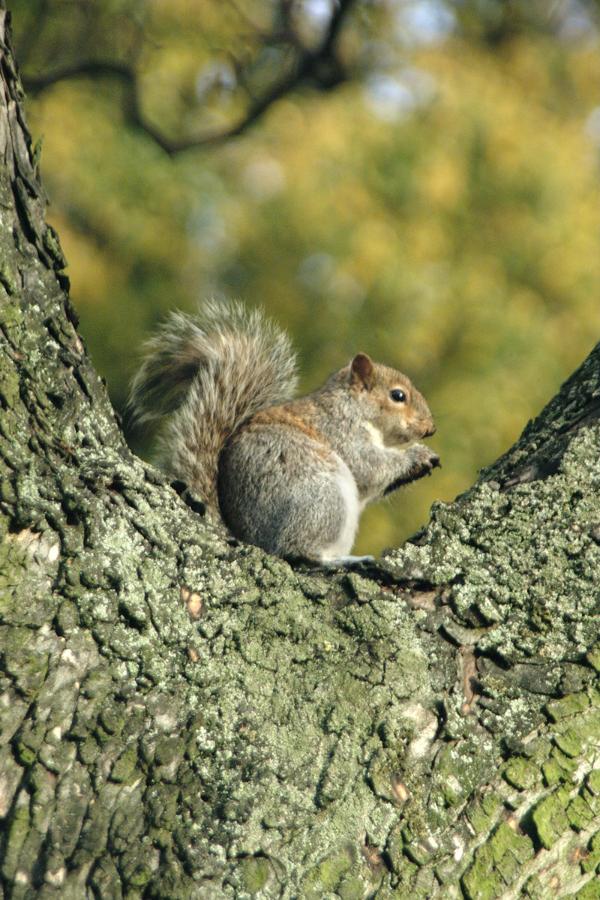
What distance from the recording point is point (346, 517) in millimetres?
2490

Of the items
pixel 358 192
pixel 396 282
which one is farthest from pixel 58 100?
pixel 396 282

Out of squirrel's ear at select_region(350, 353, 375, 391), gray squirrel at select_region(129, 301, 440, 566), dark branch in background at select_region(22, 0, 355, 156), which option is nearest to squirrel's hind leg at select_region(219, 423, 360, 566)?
gray squirrel at select_region(129, 301, 440, 566)

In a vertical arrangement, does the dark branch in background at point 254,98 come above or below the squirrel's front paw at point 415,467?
above

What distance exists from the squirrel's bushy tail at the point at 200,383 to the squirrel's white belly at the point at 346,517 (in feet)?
0.92

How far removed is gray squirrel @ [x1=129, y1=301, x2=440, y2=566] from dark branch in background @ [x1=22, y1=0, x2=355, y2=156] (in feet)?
10.2

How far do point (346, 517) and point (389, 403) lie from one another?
560mm

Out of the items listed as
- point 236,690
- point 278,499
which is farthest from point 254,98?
point 236,690

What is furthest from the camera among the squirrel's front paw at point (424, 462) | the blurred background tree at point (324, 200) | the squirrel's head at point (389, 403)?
the blurred background tree at point (324, 200)

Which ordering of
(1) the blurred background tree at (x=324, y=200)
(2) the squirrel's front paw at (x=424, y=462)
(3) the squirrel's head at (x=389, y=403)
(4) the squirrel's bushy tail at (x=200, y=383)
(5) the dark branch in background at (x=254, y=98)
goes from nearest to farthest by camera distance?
(4) the squirrel's bushy tail at (x=200, y=383) < (2) the squirrel's front paw at (x=424, y=462) < (3) the squirrel's head at (x=389, y=403) < (1) the blurred background tree at (x=324, y=200) < (5) the dark branch in background at (x=254, y=98)

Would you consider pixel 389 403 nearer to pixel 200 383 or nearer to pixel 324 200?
pixel 200 383

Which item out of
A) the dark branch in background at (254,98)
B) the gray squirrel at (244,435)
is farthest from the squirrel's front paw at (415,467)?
the dark branch in background at (254,98)

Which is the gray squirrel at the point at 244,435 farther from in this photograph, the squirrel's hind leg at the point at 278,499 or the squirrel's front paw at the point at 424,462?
the squirrel's front paw at the point at 424,462

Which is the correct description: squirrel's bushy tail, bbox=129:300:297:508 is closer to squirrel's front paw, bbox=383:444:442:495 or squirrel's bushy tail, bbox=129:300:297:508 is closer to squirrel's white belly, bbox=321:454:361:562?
squirrel's white belly, bbox=321:454:361:562

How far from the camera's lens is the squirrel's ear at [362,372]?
2.92 metres
